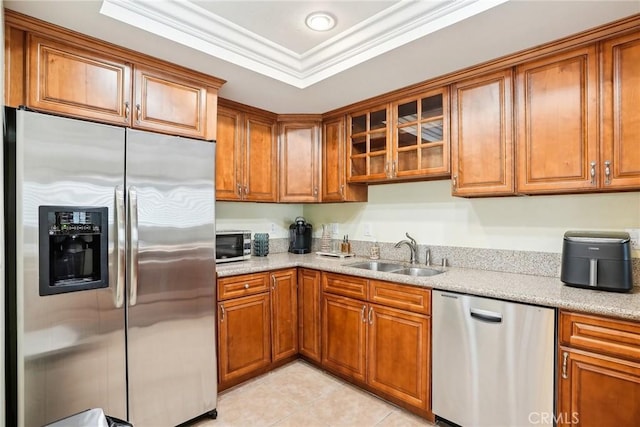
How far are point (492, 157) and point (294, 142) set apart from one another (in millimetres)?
1756

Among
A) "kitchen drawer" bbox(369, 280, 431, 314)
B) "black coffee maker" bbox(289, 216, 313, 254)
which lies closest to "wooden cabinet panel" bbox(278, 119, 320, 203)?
"black coffee maker" bbox(289, 216, 313, 254)

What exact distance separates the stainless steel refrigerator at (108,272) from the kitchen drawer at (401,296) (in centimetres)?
110

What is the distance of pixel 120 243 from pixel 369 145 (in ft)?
6.57

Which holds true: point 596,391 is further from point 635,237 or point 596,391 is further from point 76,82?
point 76,82

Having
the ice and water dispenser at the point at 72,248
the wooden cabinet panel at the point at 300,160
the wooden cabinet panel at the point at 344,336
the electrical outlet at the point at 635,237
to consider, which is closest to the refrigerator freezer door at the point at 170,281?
the ice and water dispenser at the point at 72,248

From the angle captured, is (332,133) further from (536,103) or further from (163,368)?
(163,368)

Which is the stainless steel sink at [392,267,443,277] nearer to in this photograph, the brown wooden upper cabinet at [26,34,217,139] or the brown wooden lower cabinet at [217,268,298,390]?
the brown wooden lower cabinet at [217,268,298,390]

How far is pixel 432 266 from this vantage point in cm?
275

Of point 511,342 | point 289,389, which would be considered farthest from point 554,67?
point 289,389

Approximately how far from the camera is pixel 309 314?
2893 mm

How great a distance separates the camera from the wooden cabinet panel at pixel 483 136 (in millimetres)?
2160

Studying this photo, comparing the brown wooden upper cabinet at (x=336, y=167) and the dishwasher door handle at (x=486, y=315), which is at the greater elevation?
the brown wooden upper cabinet at (x=336, y=167)

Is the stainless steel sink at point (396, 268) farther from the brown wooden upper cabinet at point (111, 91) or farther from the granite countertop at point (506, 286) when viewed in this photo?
the brown wooden upper cabinet at point (111, 91)

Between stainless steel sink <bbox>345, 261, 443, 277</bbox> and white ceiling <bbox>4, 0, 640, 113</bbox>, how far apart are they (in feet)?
4.64
